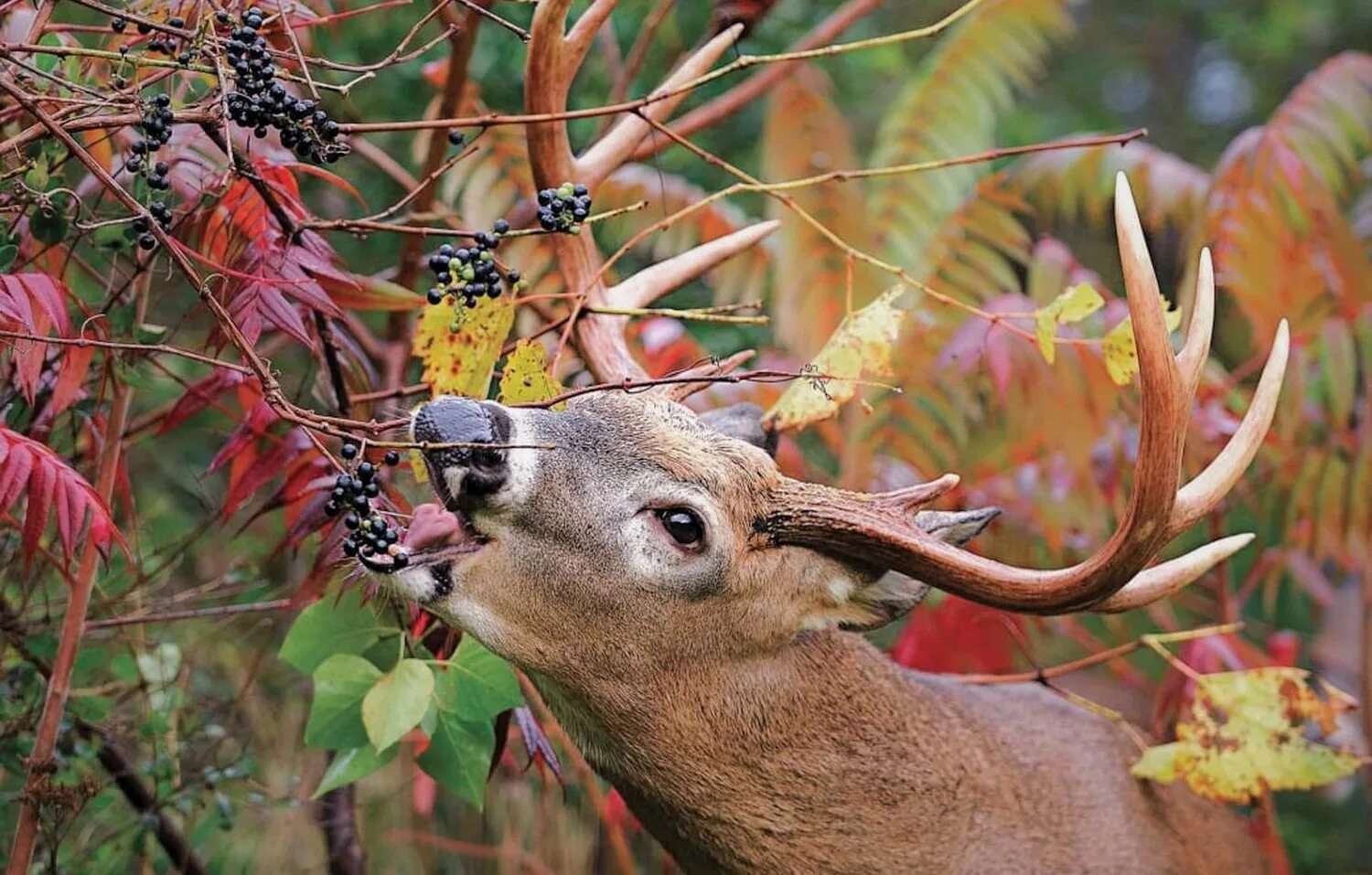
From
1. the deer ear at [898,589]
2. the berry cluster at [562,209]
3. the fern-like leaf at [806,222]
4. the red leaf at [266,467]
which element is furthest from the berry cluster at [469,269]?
the fern-like leaf at [806,222]

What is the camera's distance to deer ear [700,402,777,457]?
10.4ft

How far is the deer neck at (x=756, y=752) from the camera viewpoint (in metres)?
2.78

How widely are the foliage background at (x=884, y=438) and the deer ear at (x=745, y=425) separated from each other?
2.19 ft

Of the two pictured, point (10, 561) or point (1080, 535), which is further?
point (1080, 535)

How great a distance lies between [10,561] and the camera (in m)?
3.12

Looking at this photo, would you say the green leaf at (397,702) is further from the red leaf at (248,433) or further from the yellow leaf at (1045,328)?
the yellow leaf at (1045,328)

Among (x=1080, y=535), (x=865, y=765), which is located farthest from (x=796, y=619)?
(x=1080, y=535)

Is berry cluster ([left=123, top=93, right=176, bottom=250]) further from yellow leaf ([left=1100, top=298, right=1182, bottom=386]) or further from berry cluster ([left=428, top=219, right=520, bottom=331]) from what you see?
yellow leaf ([left=1100, top=298, right=1182, bottom=386])

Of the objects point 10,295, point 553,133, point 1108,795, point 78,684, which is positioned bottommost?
point 78,684

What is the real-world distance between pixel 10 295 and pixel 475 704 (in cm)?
103

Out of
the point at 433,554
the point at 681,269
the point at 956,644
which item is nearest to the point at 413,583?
the point at 433,554

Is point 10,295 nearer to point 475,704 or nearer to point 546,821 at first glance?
point 475,704

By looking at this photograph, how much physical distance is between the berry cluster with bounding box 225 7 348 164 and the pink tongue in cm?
63

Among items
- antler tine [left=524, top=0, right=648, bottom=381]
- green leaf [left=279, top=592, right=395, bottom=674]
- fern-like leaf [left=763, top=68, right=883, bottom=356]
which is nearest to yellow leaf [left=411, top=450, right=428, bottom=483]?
green leaf [left=279, top=592, right=395, bottom=674]
